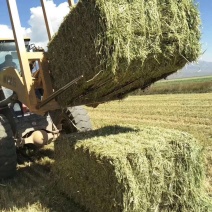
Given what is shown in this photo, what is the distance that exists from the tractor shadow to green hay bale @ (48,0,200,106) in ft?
2.26

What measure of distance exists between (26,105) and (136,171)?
1.97 meters

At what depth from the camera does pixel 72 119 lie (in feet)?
20.7

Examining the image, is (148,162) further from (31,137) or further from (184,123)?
(184,123)

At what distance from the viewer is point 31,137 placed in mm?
5824

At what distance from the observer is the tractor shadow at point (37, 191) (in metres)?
4.34

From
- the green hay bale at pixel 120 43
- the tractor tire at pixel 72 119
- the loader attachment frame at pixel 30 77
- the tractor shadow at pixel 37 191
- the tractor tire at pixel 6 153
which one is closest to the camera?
the green hay bale at pixel 120 43

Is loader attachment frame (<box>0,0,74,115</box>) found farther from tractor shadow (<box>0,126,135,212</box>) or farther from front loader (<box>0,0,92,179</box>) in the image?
tractor shadow (<box>0,126,135,212</box>)

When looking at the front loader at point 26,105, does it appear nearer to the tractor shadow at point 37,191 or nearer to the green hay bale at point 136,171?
the tractor shadow at point 37,191

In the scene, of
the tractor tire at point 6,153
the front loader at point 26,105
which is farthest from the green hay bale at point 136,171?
the tractor tire at point 6,153

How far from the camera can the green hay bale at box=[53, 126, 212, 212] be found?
11.9 ft

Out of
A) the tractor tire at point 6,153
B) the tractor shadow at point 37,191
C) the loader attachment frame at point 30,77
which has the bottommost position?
the tractor shadow at point 37,191

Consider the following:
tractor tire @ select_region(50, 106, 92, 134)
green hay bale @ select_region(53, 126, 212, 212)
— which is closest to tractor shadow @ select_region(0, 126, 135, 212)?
green hay bale @ select_region(53, 126, 212, 212)

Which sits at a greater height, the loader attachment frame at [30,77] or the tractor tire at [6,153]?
the loader attachment frame at [30,77]

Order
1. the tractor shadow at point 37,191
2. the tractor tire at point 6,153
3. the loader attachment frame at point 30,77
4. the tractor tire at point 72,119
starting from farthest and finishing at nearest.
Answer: the tractor tire at point 72,119
the tractor tire at point 6,153
the loader attachment frame at point 30,77
the tractor shadow at point 37,191
